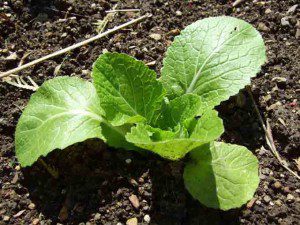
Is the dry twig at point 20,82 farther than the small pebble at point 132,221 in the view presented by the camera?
Yes

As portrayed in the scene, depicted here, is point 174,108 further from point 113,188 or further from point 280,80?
point 280,80

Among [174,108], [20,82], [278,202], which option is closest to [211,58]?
[174,108]

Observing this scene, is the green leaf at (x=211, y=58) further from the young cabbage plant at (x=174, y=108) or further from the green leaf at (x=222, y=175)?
the green leaf at (x=222, y=175)

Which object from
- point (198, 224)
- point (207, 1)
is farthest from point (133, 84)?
point (207, 1)

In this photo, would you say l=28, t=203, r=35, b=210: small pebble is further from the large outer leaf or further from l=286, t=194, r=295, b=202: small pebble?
l=286, t=194, r=295, b=202: small pebble

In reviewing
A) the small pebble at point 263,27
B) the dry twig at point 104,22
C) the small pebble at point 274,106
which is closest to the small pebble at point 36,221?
the dry twig at point 104,22

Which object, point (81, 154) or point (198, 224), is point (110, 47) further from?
point (198, 224)
